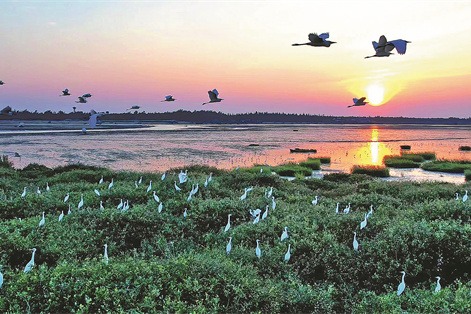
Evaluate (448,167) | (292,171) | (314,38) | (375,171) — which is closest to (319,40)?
(314,38)

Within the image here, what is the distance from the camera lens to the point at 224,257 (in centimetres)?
962

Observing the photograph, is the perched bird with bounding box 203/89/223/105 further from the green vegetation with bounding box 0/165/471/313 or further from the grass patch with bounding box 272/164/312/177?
the grass patch with bounding box 272/164/312/177

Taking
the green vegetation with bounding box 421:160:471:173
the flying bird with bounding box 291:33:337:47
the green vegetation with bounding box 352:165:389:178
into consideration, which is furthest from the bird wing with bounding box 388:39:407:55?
the green vegetation with bounding box 421:160:471:173

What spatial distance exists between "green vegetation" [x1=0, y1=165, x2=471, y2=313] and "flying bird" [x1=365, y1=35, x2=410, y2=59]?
4.49 m

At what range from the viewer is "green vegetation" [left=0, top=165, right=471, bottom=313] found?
7551 mm

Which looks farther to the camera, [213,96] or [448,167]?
[448,167]

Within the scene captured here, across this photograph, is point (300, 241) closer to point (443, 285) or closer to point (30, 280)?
point (443, 285)

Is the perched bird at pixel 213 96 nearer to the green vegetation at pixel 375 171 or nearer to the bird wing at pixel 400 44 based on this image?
the bird wing at pixel 400 44

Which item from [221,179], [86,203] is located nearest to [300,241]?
[86,203]

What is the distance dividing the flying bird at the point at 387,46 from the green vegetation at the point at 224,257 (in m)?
4.49

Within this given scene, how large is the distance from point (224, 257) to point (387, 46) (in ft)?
22.6

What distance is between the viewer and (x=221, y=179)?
69.9ft

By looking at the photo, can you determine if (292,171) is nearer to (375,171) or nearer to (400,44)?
(375,171)

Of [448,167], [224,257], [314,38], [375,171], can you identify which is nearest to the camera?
[224,257]
